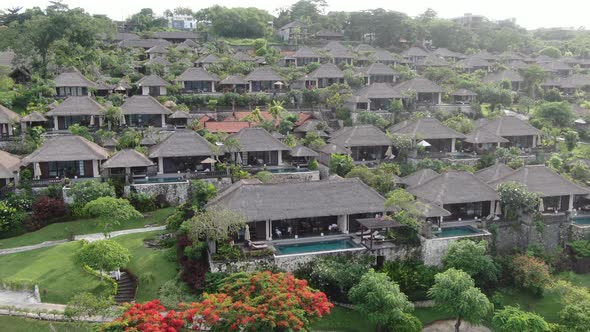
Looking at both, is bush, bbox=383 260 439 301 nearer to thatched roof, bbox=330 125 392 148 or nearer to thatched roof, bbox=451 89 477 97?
thatched roof, bbox=330 125 392 148

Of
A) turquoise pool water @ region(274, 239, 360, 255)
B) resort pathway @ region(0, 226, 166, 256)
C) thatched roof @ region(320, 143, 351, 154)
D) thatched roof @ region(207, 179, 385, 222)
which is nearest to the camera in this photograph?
turquoise pool water @ region(274, 239, 360, 255)

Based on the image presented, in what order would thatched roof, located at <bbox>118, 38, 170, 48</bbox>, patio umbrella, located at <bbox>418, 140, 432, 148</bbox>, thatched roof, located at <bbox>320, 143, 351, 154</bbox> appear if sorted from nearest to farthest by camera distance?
1. thatched roof, located at <bbox>320, 143, 351, 154</bbox>
2. patio umbrella, located at <bbox>418, 140, 432, 148</bbox>
3. thatched roof, located at <bbox>118, 38, 170, 48</bbox>

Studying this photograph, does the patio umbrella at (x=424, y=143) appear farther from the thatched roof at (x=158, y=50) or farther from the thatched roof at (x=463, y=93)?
the thatched roof at (x=158, y=50)

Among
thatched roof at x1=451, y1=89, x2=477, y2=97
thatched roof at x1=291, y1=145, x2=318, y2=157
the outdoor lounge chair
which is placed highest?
thatched roof at x1=451, y1=89, x2=477, y2=97

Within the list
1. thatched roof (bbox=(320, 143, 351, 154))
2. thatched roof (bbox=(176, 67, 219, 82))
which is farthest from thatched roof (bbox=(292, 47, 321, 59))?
thatched roof (bbox=(320, 143, 351, 154))

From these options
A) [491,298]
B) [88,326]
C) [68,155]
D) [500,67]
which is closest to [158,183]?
[68,155]

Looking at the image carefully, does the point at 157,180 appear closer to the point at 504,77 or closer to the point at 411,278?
the point at 411,278
